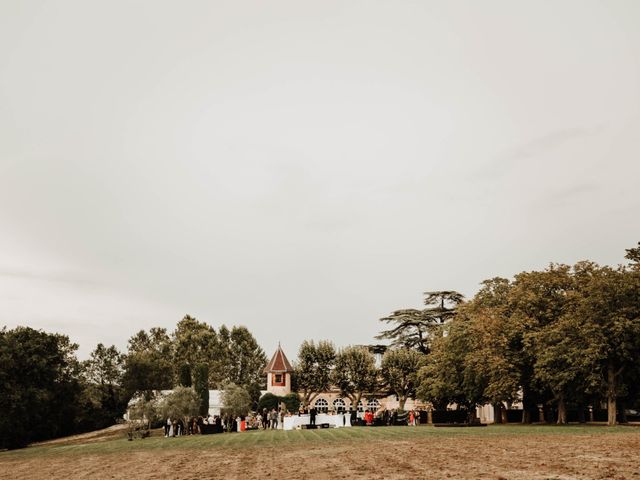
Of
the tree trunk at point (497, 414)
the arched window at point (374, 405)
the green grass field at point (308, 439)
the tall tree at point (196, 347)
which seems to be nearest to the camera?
the green grass field at point (308, 439)

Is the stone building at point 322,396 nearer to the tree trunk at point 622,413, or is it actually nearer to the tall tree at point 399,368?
the tall tree at point 399,368

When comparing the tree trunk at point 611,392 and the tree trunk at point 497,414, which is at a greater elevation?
the tree trunk at point 611,392

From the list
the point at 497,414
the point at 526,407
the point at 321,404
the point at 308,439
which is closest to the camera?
the point at 308,439

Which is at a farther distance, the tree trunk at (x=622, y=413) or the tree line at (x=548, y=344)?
the tree trunk at (x=622, y=413)

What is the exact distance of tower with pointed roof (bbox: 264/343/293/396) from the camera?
299ft

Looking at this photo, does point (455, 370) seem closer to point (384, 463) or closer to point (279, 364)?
point (384, 463)

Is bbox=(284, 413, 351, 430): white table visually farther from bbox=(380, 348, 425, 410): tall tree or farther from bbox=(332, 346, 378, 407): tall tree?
bbox=(332, 346, 378, 407): tall tree

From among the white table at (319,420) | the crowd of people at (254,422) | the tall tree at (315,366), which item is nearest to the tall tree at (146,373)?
the tall tree at (315,366)

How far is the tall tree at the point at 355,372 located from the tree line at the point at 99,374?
15.9 m

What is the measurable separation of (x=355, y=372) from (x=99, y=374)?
42.0 metres

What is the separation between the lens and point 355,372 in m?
84.1

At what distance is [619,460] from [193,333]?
9571 cm

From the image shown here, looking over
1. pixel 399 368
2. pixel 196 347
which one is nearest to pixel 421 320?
pixel 399 368

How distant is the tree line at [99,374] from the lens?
56044 millimetres
